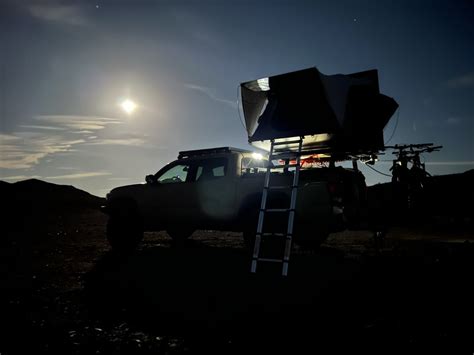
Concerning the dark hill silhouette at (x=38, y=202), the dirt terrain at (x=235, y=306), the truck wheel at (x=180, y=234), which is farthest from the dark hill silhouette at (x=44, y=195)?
the dirt terrain at (x=235, y=306)

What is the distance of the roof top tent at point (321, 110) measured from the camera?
5.35 metres

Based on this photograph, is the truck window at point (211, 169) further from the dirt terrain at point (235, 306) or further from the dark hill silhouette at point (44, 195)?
the dark hill silhouette at point (44, 195)

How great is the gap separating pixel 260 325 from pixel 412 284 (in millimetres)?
2315

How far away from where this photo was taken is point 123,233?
7.82m

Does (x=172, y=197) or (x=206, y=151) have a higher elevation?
(x=206, y=151)

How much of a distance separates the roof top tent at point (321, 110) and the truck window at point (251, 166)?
102 centimetres

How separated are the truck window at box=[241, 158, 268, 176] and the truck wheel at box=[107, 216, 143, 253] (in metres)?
2.89

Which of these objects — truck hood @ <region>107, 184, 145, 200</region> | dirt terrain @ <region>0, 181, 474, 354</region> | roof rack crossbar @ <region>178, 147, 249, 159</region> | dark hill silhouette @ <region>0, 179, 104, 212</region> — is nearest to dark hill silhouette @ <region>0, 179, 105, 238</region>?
dark hill silhouette @ <region>0, 179, 104, 212</region>

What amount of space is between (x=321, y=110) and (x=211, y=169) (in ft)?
10.2

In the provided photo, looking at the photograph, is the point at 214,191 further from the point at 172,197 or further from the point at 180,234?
the point at 180,234

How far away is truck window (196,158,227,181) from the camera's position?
24.4ft

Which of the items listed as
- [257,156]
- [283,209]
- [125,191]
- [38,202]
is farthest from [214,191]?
[38,202]

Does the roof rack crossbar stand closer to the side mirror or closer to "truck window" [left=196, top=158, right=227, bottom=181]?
"truck window" [left=196, top=158, right=227, bottom=181]

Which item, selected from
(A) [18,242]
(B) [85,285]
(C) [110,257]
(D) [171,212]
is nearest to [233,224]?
(D) [171,212]
